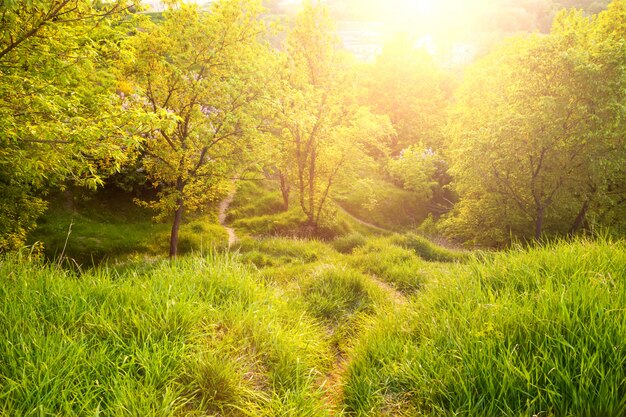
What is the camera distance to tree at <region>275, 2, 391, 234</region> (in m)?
20.0

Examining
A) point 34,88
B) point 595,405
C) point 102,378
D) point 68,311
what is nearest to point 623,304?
point 595,405

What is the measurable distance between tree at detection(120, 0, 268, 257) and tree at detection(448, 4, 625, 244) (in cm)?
1297

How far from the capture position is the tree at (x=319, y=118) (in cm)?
2000

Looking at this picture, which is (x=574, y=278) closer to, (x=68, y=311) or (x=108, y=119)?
(x=68, y=311)

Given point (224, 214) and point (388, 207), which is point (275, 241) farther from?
point (388, 207)

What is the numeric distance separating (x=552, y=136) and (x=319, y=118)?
1252cm

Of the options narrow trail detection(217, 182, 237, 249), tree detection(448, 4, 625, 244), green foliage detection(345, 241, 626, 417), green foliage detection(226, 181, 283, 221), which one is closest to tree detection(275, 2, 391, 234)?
narrow trail detection(217, 182, 237, 249)

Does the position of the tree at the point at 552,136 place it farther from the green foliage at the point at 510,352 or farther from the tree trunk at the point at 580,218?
the green foliage at the point at 510,352

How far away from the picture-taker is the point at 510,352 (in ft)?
10.5

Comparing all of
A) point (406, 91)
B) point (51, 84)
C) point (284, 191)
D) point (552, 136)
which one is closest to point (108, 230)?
point (284, 191)

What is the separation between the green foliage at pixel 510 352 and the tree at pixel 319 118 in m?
14.6

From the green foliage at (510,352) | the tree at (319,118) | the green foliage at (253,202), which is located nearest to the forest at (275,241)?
the green foliage at (510,352)

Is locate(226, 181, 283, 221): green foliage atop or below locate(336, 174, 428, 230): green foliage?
atop

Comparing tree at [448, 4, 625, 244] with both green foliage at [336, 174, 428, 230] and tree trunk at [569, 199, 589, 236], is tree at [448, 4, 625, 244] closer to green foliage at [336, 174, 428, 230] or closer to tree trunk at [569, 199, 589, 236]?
tree trunk at [569, 199, 589, 236]
